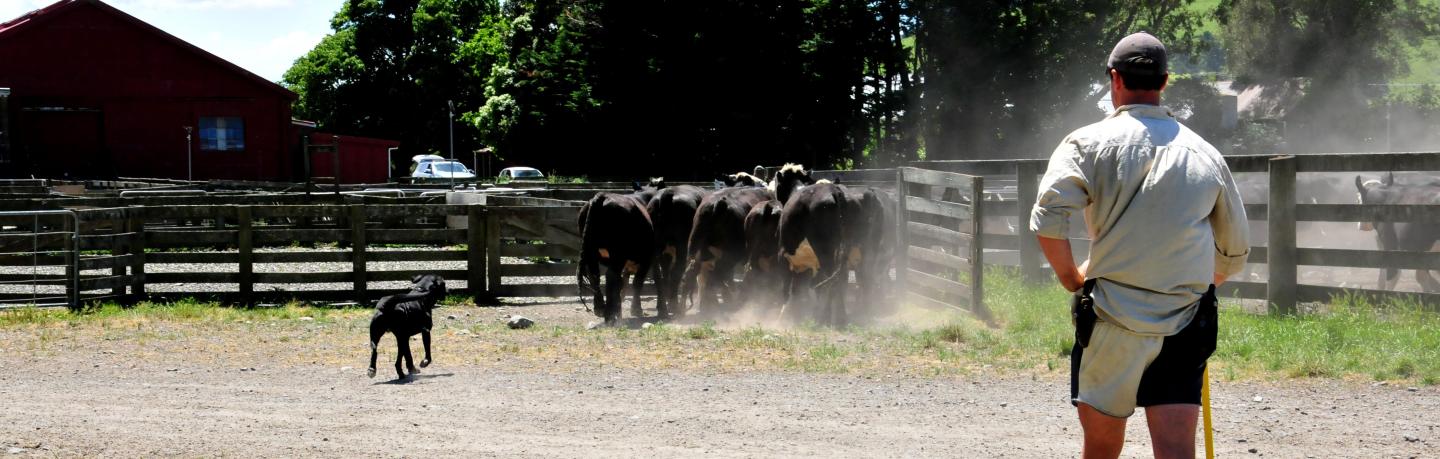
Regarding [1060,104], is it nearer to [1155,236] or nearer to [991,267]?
[991,267]

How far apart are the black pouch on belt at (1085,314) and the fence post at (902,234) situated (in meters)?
10.1

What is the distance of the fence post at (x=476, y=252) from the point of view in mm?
14633

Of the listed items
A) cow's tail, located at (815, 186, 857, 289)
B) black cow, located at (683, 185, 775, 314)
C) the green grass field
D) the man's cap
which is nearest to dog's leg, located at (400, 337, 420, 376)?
the green grass field

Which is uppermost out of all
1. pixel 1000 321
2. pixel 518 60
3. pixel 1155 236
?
pixel 518 60

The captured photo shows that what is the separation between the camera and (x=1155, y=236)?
3.98 meters

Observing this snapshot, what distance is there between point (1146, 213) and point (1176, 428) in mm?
692

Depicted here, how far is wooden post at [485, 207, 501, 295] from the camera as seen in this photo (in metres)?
14.6

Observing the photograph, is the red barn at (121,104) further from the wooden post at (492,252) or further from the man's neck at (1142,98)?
the man's neck at (1142,98)

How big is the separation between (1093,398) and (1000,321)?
7572mm

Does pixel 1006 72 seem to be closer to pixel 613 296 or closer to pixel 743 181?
pixel 743 181

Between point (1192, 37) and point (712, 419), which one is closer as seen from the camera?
point (712, 419)

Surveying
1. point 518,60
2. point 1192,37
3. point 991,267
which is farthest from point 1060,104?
point 991,267

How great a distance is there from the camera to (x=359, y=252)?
14594 mm

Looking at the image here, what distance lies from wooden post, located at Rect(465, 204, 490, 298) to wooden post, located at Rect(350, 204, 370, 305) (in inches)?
46.3
